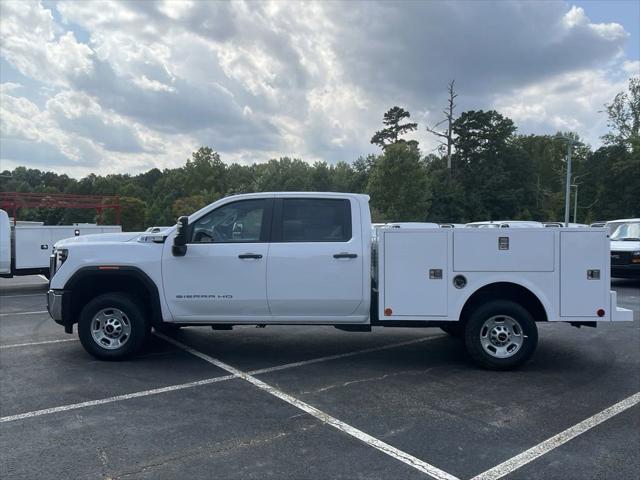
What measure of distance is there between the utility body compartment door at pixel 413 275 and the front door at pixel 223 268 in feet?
4.71

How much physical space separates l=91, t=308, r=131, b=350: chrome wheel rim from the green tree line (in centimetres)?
4037

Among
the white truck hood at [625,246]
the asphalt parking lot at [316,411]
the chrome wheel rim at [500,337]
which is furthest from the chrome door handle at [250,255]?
the white truck hood at [625,246]

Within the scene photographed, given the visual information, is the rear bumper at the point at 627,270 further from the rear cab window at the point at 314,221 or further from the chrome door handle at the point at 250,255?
the chrome door handle at the point at 250,255

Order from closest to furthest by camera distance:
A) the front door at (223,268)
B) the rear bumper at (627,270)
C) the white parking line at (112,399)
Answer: the white parking line at (112,399), the front door at (223,268), the rear bumper at (627,270)

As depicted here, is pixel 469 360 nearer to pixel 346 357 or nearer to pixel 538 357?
pixel 538 357

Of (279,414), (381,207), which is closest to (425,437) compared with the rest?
(279,414)

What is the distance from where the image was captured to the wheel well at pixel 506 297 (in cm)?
647

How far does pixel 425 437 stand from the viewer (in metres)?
4.50

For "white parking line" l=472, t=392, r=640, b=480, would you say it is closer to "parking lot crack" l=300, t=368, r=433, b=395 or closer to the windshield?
"parking lot crack" l=300, t=368, r=433, b=395

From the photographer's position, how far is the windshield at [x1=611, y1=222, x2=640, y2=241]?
49.2 feet

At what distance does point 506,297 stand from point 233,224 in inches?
133

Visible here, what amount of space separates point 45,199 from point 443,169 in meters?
49.8

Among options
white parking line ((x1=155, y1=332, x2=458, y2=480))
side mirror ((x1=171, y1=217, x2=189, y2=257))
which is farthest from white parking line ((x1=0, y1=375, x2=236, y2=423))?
side mirror ((x1=171, y1=217, x2=189, y2=257))

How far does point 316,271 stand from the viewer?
639cm
